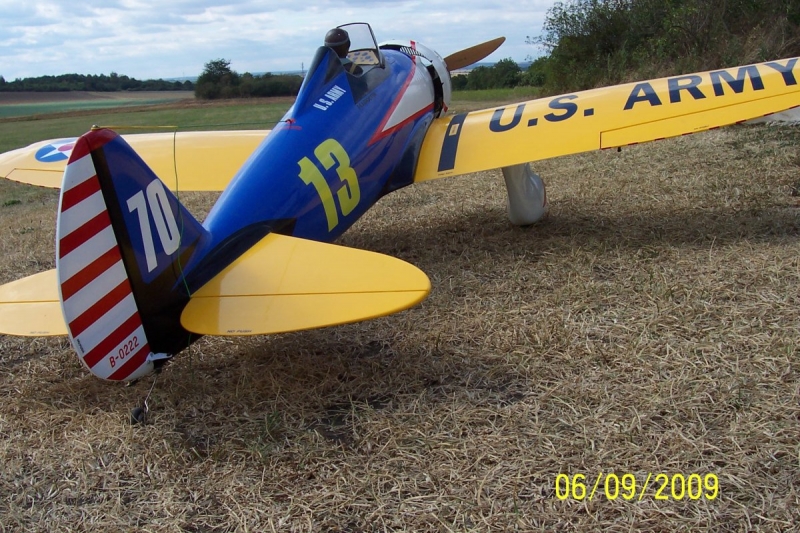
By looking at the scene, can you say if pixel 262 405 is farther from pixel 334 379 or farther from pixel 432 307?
Answer: pixel 432 307

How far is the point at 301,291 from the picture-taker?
2.88m

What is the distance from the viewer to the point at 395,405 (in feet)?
10.1

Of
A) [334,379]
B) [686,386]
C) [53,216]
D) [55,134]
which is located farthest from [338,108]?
[55,134]

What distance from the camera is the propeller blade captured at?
822 centimetres

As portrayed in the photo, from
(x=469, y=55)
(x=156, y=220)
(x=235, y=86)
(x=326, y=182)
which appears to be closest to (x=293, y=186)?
(x=326, y=182)

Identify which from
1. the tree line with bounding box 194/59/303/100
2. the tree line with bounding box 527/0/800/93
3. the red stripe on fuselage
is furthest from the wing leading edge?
the tree line with bounding box 194/59/303/100

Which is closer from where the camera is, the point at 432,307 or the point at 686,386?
the point at 686,386

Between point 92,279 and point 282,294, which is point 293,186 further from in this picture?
point 92,279

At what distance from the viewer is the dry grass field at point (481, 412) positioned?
239 cm

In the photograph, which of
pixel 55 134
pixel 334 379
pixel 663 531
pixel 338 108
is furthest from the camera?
pixel 55 134

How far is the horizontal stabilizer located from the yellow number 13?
1.64m

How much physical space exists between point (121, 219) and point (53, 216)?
23.6 feet
